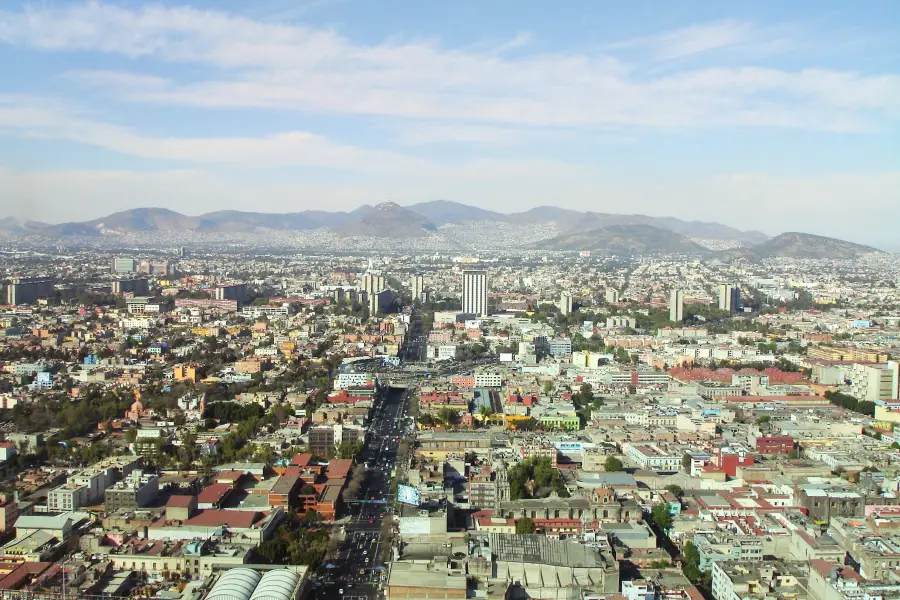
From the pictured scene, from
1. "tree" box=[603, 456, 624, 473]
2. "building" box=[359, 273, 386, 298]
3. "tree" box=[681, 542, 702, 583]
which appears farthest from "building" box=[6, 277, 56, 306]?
"tree" box=[681, 542, 702, 583]

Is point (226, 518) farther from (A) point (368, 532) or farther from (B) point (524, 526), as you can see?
(B) point (524, 526)

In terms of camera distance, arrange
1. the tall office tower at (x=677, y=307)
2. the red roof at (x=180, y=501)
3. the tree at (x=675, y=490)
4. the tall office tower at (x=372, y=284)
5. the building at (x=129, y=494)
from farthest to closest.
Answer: the tall office tower at (x=372, y=284)
the tall office tower at (x=677, y=307)
the tree at (x=675, y=490)
the building at (x=129, y=494)
the red roof at (x=180, y=501)

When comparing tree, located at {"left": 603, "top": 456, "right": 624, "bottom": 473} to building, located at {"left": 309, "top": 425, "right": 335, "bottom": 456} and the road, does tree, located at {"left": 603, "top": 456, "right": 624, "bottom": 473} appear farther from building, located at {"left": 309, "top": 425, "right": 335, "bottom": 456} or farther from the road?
building, located at {"left": 309, "top": 425, "right": 335, "bottom": 456}

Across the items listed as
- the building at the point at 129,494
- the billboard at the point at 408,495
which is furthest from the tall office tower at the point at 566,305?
the building at the point at 129,494

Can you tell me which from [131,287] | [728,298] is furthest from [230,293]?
[728,298]

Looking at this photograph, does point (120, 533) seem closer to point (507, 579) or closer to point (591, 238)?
point (507, 579)

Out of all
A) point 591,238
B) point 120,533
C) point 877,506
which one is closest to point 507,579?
point 120,533

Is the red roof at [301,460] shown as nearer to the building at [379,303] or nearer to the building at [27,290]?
the building at [379,303]
